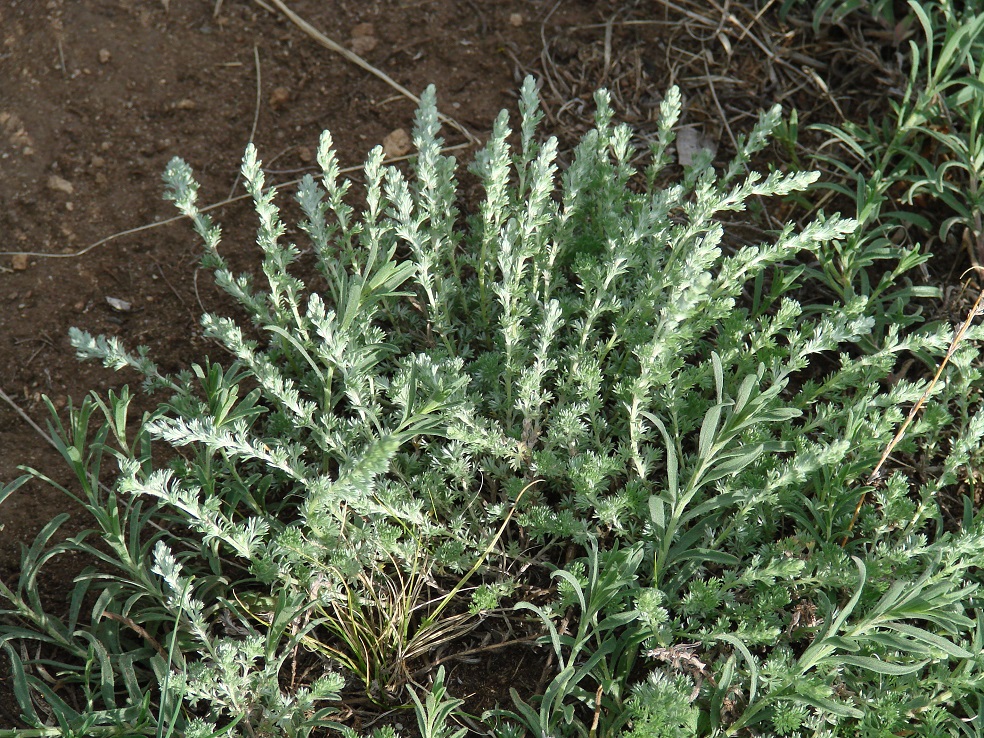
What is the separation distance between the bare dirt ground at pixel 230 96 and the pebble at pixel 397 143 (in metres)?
0.01

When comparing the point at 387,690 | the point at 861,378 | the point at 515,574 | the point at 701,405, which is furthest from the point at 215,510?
the point at 861,378

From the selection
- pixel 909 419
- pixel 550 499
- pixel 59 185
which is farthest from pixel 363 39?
pixel 909 419

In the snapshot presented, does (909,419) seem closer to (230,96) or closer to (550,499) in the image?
(550,499)

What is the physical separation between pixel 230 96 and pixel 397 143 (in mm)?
702

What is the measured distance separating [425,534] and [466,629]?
0.28 m

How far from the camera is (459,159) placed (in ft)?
10.3

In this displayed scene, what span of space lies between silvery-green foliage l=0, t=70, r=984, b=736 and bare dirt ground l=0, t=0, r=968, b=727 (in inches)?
24.5

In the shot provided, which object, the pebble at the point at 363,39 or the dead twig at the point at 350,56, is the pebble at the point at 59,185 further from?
the pebble at the point at 363,39

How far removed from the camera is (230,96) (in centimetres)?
324

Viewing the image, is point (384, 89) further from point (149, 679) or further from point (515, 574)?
point (149, 679)

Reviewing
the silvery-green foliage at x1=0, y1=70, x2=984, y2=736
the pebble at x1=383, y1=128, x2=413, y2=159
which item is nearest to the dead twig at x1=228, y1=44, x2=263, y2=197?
the pebble at x1=383, y1=128, x2=413, y2=159

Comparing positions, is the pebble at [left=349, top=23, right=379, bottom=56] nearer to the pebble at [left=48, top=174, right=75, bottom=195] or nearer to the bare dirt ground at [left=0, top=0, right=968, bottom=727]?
the bare dirt ground at [left=0, top=0, right=968, bottom=727]

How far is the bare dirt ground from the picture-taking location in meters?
2.84

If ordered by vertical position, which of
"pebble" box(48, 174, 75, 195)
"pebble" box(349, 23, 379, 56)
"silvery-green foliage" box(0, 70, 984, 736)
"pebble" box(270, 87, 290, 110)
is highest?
"pebble" box(349, 23, 379, 56)
